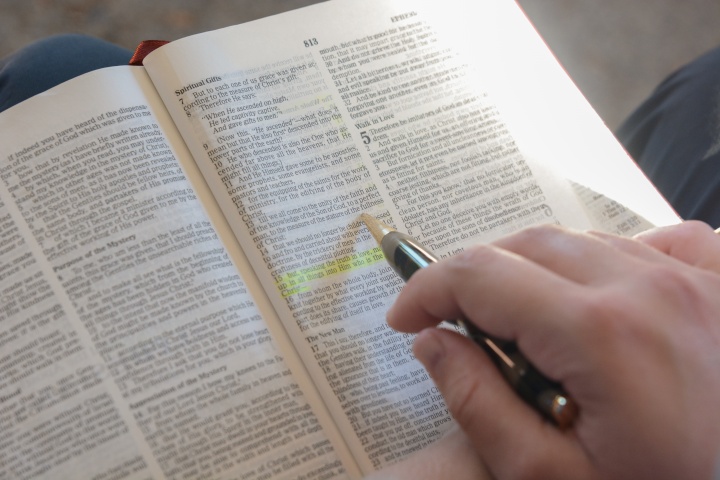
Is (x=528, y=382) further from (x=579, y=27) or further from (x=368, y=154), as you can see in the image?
(x=579, y=27)

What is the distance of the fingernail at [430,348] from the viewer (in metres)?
0.40

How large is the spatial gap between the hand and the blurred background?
87 cm

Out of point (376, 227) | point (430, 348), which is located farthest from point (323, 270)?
point (430, 348)

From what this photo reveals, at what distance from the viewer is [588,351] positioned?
0.34 metres

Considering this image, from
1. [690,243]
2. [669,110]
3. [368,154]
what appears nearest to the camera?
[690,243]

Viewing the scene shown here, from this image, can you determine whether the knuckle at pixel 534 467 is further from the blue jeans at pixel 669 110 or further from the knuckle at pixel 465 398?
the blue jeans at pixel 669 110

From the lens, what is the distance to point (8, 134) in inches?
21.6

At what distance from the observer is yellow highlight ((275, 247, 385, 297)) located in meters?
0.53

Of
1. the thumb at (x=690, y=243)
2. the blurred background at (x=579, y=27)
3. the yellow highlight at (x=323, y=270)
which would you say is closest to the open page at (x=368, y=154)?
the yellow highlight at (x=323, y=270)

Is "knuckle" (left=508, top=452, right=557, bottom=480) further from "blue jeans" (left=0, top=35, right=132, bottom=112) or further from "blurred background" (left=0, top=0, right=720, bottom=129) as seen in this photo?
"blurred background" (left=0, top=0, right=720, bottom=129)

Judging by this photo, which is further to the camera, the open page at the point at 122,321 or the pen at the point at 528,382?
the open page at the point at 122,321

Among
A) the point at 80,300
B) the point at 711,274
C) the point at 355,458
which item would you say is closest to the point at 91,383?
the point at 80,300

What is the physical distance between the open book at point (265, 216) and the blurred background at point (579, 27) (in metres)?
0.61

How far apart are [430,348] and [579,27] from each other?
1016 millimetres
